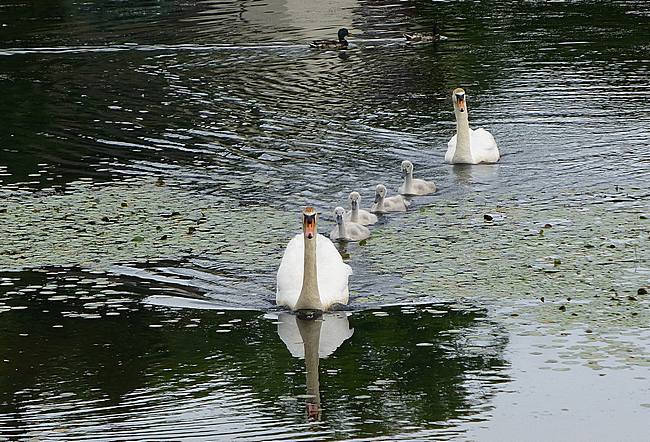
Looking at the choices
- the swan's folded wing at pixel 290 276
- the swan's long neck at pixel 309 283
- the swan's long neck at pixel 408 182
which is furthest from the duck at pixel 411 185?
the swan's long neck at pixel 309 283

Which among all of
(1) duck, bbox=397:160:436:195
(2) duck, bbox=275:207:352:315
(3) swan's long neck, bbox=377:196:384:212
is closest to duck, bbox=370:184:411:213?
(3) swan's long neck, bbox=377:196:384:212

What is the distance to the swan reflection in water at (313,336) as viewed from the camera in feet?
34.9

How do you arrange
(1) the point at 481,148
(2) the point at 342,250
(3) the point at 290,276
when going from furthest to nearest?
(1) the point at 481,148, (2) the point at 342,250, (3) the point at 290,276

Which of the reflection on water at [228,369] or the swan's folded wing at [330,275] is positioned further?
the swan's folded wing at [330,275]

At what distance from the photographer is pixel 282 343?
1108 centimetres

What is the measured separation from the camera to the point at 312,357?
10766 millimetres

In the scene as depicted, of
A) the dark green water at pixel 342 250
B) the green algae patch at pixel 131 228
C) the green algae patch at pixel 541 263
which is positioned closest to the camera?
the dark green water at pixel 342 250

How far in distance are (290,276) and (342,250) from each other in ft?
6.23

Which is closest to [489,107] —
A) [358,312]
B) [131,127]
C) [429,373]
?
[131,127]

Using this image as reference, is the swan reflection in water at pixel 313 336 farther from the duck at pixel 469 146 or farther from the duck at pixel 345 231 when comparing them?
the duck at pixel 469 146

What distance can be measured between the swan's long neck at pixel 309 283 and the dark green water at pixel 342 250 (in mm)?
275

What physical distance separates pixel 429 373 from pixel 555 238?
3843mm

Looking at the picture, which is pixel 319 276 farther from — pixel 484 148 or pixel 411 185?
pixel 484 148

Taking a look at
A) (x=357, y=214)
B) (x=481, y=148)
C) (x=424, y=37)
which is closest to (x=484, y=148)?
(x=481, y=148)
